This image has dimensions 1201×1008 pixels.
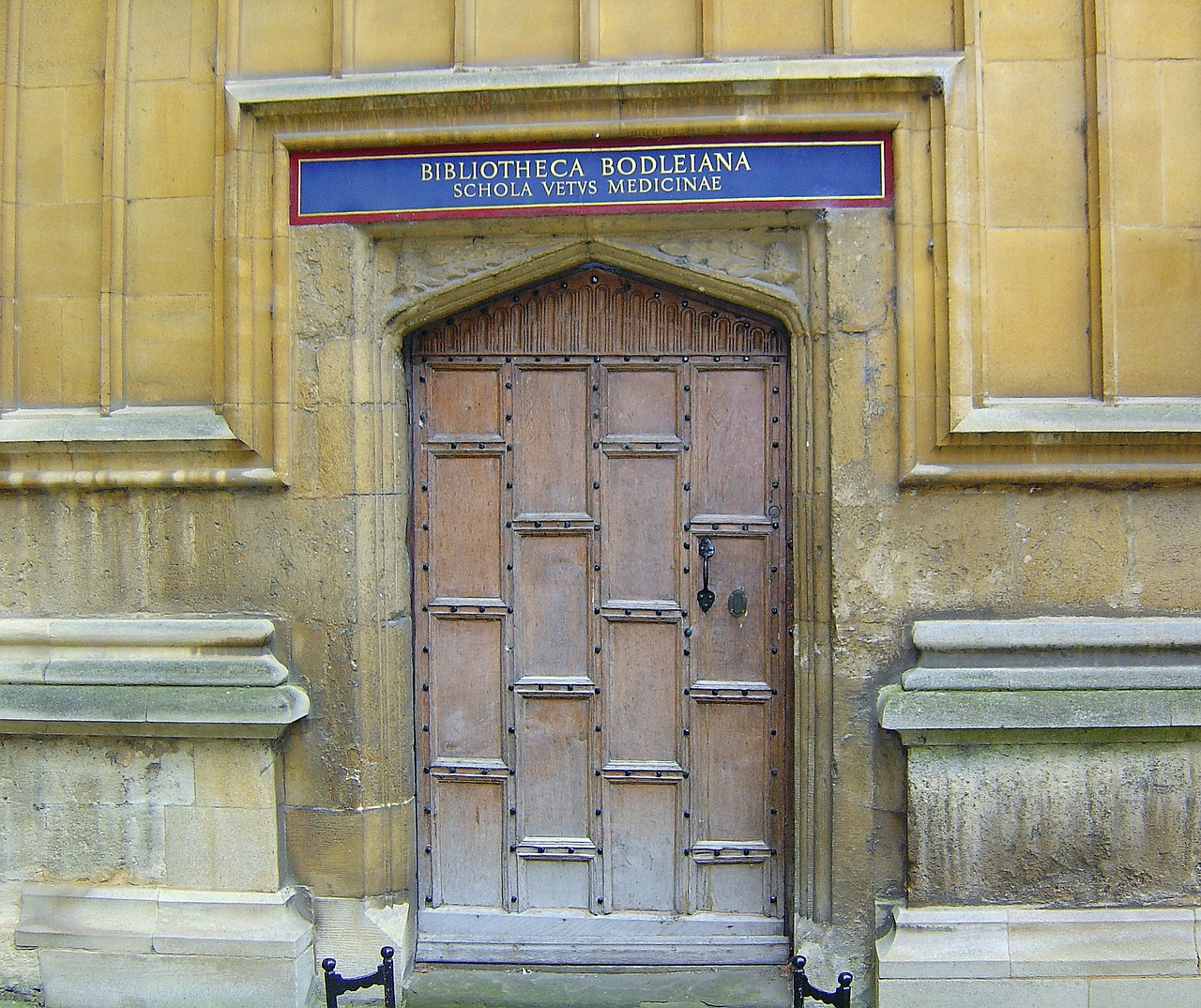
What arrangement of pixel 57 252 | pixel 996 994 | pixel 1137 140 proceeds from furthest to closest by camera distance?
1. pixel 57 252
2. pixel 1137 140
3. pixel 996 994

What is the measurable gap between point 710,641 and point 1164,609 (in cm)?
184

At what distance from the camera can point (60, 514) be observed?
4.18 m

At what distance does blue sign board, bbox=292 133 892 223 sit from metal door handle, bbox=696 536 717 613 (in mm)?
1422

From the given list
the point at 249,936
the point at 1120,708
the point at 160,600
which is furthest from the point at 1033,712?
the point at 160,600

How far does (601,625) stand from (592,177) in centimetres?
193

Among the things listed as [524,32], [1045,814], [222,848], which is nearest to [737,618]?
[1045,814]

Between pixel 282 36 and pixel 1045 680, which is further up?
pixel 282 36

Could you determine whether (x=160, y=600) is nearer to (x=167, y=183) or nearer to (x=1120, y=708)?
(x=167, y=183)

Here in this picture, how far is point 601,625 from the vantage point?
4.28 metres

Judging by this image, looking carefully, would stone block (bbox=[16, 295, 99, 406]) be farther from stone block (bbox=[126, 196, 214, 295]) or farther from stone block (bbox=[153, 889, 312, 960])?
stone block (bbox=[153, 889, 312, 960])

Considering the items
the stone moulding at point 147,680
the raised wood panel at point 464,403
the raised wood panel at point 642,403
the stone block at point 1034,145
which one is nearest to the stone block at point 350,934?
the stone moulding at point 147,680

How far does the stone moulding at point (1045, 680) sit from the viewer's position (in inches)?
146

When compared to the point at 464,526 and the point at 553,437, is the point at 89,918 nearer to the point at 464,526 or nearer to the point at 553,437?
the point at 464,526

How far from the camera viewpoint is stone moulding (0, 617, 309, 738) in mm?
3943
